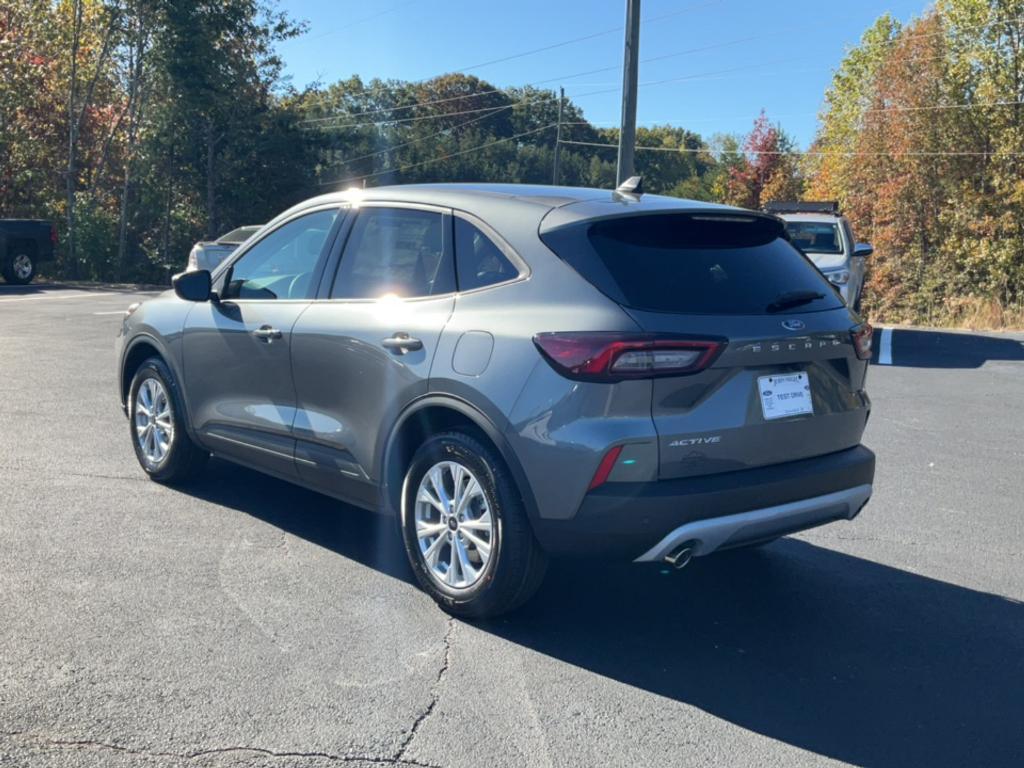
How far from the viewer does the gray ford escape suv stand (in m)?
3.82

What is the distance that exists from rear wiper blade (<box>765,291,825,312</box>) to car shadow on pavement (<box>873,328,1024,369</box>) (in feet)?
28.3

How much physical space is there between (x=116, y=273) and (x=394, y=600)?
1089 inches

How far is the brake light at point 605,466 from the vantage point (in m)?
3.76

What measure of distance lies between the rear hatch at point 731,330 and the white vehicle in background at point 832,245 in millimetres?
9564

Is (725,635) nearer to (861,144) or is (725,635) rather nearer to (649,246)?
(649,246)

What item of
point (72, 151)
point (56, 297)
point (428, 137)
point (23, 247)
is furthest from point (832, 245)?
point (428, 137)

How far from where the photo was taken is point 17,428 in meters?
7.64

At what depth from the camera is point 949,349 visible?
14.4 meters

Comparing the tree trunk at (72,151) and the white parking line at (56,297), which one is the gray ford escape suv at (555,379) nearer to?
the white parking line at (56,297)

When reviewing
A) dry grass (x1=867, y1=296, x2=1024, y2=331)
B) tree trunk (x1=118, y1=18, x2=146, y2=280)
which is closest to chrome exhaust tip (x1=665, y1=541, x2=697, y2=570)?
dry grass (x1=867, y1=296, x2=1024, y2=331)

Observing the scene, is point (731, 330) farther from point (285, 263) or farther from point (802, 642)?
point (285, 263)

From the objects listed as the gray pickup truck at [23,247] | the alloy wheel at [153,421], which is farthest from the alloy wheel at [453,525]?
the gray pickup truck at [23,247]

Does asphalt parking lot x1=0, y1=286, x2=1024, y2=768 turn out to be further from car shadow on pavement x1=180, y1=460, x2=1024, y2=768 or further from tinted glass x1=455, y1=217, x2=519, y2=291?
tinted glass x1=455, y1=217, x2=519, y2=291

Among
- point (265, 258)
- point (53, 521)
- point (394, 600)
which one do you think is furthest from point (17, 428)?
point (394, 600)
